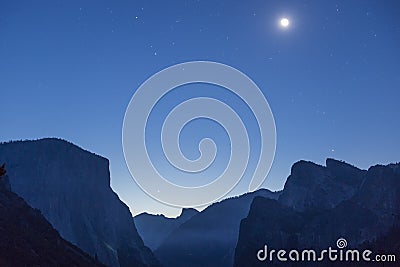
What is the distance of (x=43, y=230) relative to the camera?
27.3 metres

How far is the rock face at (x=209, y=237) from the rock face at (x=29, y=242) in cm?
1181

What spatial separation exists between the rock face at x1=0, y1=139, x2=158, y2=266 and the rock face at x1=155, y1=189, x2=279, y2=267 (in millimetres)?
2884

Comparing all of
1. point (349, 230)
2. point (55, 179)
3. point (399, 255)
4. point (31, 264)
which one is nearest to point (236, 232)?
point (55, 179)

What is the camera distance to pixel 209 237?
45.1m

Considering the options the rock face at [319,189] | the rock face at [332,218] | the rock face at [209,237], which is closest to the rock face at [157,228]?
the rock face at [209,237]

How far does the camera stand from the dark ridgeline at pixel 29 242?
21500 mm

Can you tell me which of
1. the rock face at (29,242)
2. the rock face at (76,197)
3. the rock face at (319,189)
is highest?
the rock face at (319,189)

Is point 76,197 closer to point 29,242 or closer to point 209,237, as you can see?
point 209,237

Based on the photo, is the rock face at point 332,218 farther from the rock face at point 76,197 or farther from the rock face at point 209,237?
the rock face at point 76,197

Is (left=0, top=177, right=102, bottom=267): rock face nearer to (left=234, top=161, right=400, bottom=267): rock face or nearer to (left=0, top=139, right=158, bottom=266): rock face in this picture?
(left=0, top=139, right=158, bottom=266): rock face

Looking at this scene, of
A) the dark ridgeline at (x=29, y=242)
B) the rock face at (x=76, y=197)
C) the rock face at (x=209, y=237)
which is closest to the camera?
the dark ridgeline at (x=29, y=242)

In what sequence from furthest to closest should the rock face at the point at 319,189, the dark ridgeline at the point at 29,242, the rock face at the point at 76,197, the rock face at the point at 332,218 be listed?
the rock face at the point at 319,189 < the rock face at the point at 76,197 < the dark ridgeline at the point at 29,242 < the rock face at the point at 332,218

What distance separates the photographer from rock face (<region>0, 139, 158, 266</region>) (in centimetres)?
3038

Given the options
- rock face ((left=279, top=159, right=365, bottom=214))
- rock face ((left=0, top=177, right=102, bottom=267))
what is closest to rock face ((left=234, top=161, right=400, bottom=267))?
rock face ((left=279, top=159, right=365, bottom=214))
